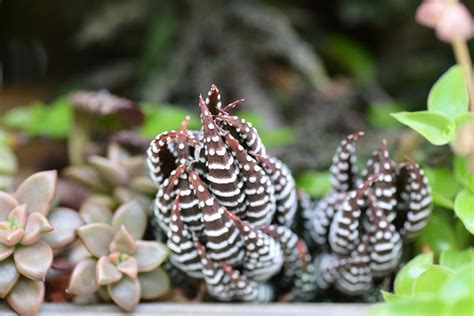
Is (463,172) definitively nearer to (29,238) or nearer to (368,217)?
(368,217)

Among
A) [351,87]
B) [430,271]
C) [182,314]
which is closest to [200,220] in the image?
[182,314]

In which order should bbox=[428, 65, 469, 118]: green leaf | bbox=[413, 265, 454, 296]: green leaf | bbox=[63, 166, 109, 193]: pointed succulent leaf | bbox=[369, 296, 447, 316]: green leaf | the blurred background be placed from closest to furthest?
bbox=[369, 296, 447, 316]: green leaf < bbox=[413, 265, 454, 296]: green leaf < bbox=[428, 65, 469, 118]: green leaf < bbox=[63, 166, 109, 193]: pointed succulent leaf < the blurred background

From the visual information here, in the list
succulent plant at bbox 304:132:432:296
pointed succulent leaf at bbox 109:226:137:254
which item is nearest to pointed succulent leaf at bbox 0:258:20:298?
pointed succulent leaf at bbox 109:226:137:254

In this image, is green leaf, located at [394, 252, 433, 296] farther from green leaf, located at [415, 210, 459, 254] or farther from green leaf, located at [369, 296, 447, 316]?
green leaf, located at [369, 296, 447, 316]

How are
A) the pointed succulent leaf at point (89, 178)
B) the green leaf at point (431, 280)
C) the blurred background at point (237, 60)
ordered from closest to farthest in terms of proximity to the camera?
1. the green leaf at point (431, 280)
2. the pointed succulent leaf at point (89, 178)
3. the blurred background at point (237, 60)

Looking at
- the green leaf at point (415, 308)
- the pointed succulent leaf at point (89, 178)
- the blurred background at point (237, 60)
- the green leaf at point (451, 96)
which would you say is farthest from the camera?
the blurred background at point (237, 60)

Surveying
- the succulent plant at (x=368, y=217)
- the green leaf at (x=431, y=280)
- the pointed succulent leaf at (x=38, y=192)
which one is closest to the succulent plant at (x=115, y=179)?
the pointed succulent leaf at (x=38, y=192)

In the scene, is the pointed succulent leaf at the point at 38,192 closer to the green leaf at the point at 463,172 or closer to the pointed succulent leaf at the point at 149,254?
the pointed succulent leaf at the point at 149,254

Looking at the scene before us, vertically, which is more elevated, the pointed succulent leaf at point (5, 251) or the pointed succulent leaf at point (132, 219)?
the pointed succulent leaf at point (132, 219)
